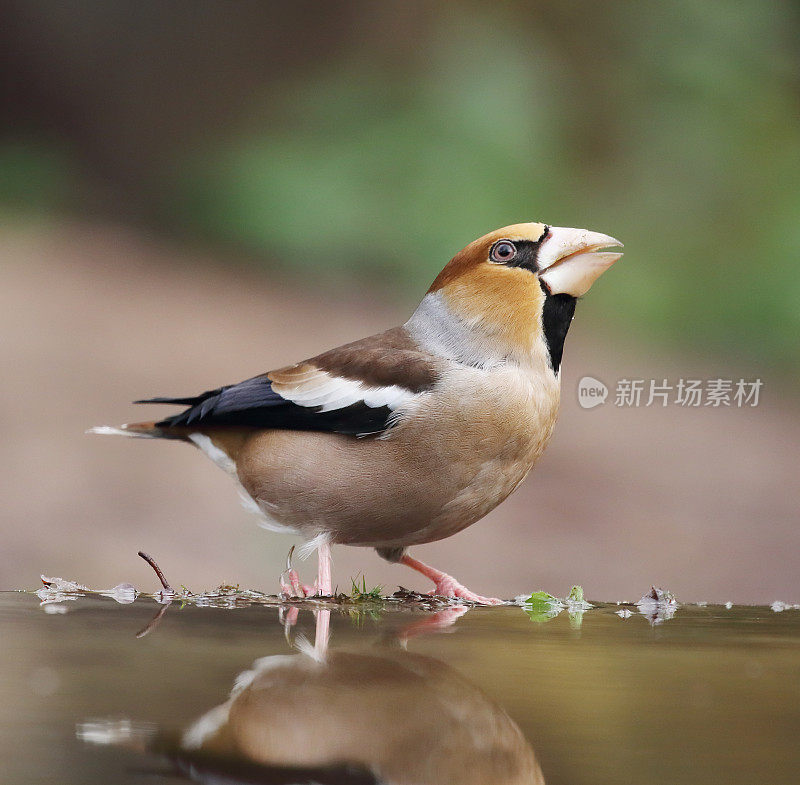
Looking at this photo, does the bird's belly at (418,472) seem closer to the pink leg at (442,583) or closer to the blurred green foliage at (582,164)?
the pink leg at (442,583)

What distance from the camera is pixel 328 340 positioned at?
8.29m

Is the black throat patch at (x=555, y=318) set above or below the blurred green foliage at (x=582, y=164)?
below

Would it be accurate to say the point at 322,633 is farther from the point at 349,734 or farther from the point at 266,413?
the point at 266,413

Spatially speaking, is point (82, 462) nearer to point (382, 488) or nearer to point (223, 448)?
point (223, 448)

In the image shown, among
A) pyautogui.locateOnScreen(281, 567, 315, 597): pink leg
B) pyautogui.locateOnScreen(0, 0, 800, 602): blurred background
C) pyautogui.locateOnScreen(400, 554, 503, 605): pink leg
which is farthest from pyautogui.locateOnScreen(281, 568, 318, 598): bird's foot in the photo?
pyautogui.locateOnScreen(0, 0, 800, 602): blurred background

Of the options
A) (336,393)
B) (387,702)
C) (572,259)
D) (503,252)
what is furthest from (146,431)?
(387,702)

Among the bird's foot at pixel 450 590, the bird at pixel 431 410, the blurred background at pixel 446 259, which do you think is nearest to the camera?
the bird at pixel 431 410

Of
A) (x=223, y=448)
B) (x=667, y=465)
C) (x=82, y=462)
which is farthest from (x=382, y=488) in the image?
(x=667, y=465)

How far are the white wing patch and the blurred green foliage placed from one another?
4.77 meters

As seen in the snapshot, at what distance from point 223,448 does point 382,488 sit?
2.01 feet

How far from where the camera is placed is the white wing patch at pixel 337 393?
253 cm

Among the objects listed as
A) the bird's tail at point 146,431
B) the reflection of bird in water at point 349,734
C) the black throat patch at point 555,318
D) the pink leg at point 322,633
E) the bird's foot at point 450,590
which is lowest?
the reflection of bird in water at point 349,734

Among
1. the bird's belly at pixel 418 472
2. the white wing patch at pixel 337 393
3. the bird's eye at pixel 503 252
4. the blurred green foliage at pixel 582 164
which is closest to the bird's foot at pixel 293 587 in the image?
the bird's belly at pixel 418 472

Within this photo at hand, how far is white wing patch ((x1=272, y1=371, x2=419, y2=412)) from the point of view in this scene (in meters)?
2.53
